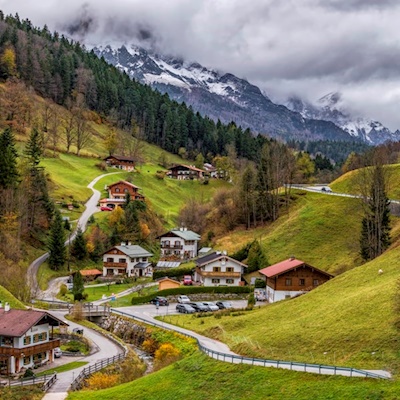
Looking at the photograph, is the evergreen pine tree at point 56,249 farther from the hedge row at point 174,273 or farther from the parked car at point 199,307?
the parked car at point 199,307

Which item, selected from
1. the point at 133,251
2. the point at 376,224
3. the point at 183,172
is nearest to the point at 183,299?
the point at 133,251

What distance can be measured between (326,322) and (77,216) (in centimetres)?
7624

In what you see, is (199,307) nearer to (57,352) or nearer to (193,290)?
(193,290)

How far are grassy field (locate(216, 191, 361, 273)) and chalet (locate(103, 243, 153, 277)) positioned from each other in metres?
15.6

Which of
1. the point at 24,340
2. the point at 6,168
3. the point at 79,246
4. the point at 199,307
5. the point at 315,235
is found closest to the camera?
the point at 24,340

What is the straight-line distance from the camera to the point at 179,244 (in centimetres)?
10700

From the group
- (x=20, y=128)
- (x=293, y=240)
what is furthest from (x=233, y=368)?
(x=20, y=128)

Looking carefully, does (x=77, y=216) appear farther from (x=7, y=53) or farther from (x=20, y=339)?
(x=7, y=53)

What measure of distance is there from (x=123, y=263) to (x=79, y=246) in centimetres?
884

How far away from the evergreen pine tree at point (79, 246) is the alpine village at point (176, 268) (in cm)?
26

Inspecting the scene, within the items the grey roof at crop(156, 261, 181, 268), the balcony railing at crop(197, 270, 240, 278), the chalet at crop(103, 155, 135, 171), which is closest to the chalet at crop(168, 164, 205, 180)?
the chalet at crop(103, 155, 135, 171)

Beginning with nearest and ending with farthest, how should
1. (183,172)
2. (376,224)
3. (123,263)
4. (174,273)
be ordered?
1. (376,224)
2. (174,273)
3. (123,263)
4. (183,172)

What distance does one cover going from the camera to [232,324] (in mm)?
54531

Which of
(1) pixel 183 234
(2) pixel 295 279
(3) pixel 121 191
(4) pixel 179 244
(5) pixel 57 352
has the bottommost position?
(5) pixel 57 352
